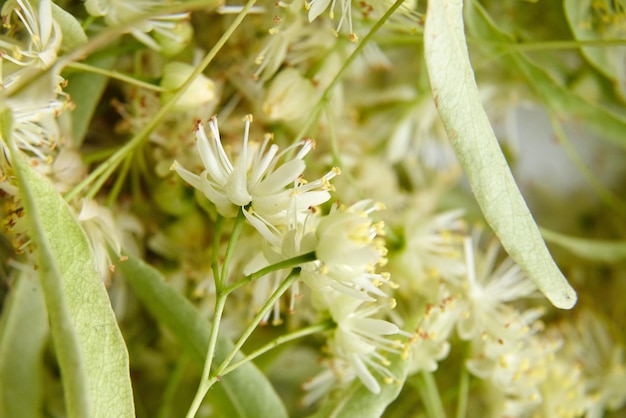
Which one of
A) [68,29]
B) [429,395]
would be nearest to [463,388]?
[429,395]

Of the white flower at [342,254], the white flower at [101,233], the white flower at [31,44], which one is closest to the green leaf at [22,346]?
the white flower at [101,233]

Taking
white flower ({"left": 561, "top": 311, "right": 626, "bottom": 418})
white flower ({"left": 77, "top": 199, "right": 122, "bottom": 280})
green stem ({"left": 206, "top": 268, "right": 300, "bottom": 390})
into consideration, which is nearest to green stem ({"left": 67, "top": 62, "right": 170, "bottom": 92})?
white flower ({"left": 77, "top": 199, "right": 122, "bottom": 280})

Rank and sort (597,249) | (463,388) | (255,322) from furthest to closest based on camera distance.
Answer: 1. (597,249)
2. (463,388)
3. (255,322)

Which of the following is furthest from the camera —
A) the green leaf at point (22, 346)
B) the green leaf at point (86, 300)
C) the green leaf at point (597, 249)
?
the green leaf at point (597, 249)

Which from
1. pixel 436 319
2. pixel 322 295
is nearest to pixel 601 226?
pixel 436 319

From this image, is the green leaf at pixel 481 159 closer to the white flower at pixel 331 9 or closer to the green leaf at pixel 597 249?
the white flower at pixel 331 9

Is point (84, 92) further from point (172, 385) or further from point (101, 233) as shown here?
point (172, 385)

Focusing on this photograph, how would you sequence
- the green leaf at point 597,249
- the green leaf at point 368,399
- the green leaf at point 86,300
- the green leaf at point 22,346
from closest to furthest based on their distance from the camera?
the green leaf at point 86,300, the green leaf at point 368,399, the green leaf at point 22,346, the green leaf at point 597,249

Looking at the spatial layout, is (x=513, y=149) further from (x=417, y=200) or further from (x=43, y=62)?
(x=43, y=62)
